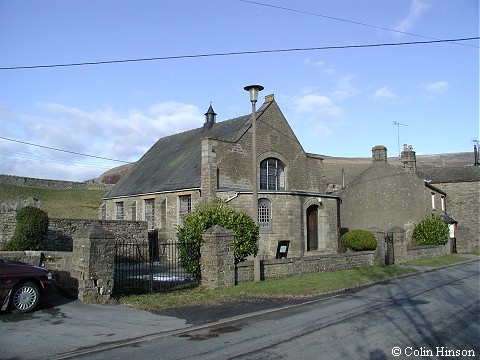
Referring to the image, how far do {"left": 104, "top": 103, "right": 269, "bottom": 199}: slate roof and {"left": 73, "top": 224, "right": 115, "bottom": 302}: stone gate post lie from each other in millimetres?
13392

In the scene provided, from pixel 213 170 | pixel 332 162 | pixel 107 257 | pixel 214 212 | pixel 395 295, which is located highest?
pixel 332 162

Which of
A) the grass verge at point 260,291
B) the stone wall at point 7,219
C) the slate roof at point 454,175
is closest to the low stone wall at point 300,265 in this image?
the grass verge at point 260,291

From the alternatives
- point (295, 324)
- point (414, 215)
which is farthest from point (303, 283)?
point (414, 215)

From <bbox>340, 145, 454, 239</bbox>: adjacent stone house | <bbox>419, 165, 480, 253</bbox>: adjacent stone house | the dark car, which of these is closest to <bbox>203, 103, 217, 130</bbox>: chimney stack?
<bbox>340, 145, 454, 239</bbox>: adjacent stone house

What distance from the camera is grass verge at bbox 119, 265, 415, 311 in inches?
477

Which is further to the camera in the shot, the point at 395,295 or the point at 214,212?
the point at 214,212

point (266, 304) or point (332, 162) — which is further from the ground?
point (332, 162)

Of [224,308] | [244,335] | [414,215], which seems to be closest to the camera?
[244,335]

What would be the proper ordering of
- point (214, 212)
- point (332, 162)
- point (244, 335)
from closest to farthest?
point (244, 335) → point (214, 212) → point (332, 162)

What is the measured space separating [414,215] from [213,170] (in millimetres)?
17667

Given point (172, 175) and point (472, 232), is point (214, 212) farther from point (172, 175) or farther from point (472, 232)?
point (472, 232)

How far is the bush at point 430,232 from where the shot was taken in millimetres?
32062

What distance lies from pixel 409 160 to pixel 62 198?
39.1 m

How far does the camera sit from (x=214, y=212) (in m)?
16.3
